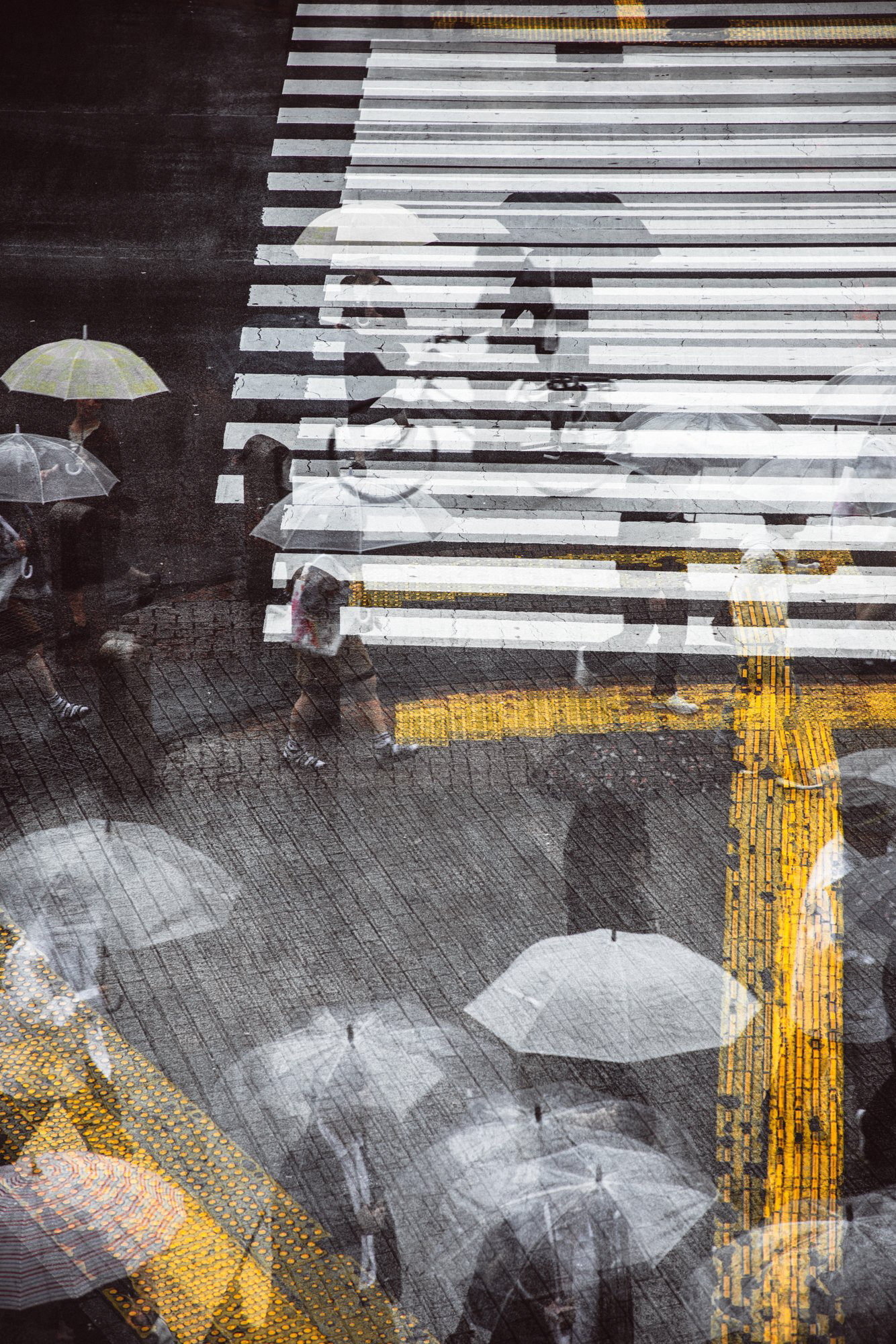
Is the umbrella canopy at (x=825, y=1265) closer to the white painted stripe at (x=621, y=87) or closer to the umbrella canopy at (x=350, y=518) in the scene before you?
the umbrella canopy at (x=350, y=518)

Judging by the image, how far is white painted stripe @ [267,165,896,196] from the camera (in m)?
12.0

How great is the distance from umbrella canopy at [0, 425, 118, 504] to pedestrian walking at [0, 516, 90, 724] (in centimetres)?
28

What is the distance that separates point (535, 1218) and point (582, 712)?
3319 millimetres

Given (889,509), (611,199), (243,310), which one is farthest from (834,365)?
(243,310)

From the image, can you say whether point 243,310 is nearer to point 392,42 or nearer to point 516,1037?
point 392,42

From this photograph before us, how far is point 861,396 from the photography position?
9.91 metres

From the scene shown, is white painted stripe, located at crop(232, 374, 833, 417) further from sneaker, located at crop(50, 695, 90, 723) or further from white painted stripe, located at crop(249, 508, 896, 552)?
sneaker, located at crop(50, 695, 90, 723)

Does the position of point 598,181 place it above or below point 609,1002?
above

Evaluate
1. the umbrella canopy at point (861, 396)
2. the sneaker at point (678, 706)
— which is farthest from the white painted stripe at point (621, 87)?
the sneaker at point (678, 706)

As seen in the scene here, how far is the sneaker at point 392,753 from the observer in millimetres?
7254

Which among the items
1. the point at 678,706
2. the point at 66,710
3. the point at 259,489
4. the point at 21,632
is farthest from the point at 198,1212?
the point at 259,489

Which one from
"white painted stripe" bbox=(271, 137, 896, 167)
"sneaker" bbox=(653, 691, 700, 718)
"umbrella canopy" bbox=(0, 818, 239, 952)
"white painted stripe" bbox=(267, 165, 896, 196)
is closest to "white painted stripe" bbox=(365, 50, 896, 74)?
"white painted stripe" bbox=(271, 137, 896, 167)

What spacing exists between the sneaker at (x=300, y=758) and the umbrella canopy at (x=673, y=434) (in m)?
3.67

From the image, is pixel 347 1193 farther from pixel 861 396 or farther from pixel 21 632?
pixel 861 396
